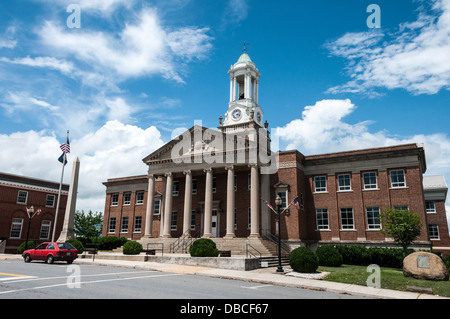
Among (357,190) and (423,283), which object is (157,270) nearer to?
(423,283)

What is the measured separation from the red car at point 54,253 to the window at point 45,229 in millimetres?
27696

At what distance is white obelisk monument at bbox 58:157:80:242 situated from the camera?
32.1 metres

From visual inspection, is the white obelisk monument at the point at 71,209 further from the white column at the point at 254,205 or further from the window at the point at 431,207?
the window at the point at 431,207

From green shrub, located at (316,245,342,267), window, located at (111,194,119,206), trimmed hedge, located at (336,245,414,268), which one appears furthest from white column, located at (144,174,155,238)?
trimmed hedge, located at (336,245,414,268)

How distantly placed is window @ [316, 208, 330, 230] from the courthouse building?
0.33 feet

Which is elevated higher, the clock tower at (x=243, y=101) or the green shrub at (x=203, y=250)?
the clock tower at (x=243, y=101)

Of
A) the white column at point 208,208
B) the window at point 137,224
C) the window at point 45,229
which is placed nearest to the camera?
the white column at point 208,208

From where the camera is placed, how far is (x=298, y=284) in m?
15.0

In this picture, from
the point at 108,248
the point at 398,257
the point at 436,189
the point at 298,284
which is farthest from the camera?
the point at 436,189

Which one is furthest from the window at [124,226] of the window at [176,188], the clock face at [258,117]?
the clock face at [258,117]

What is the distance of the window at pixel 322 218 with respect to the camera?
33406 millimetres

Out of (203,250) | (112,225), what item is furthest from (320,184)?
(112,225)

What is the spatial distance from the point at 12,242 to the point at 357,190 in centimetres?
4446

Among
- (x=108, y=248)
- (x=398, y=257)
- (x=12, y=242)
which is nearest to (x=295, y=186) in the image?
(x=398, y=257)
